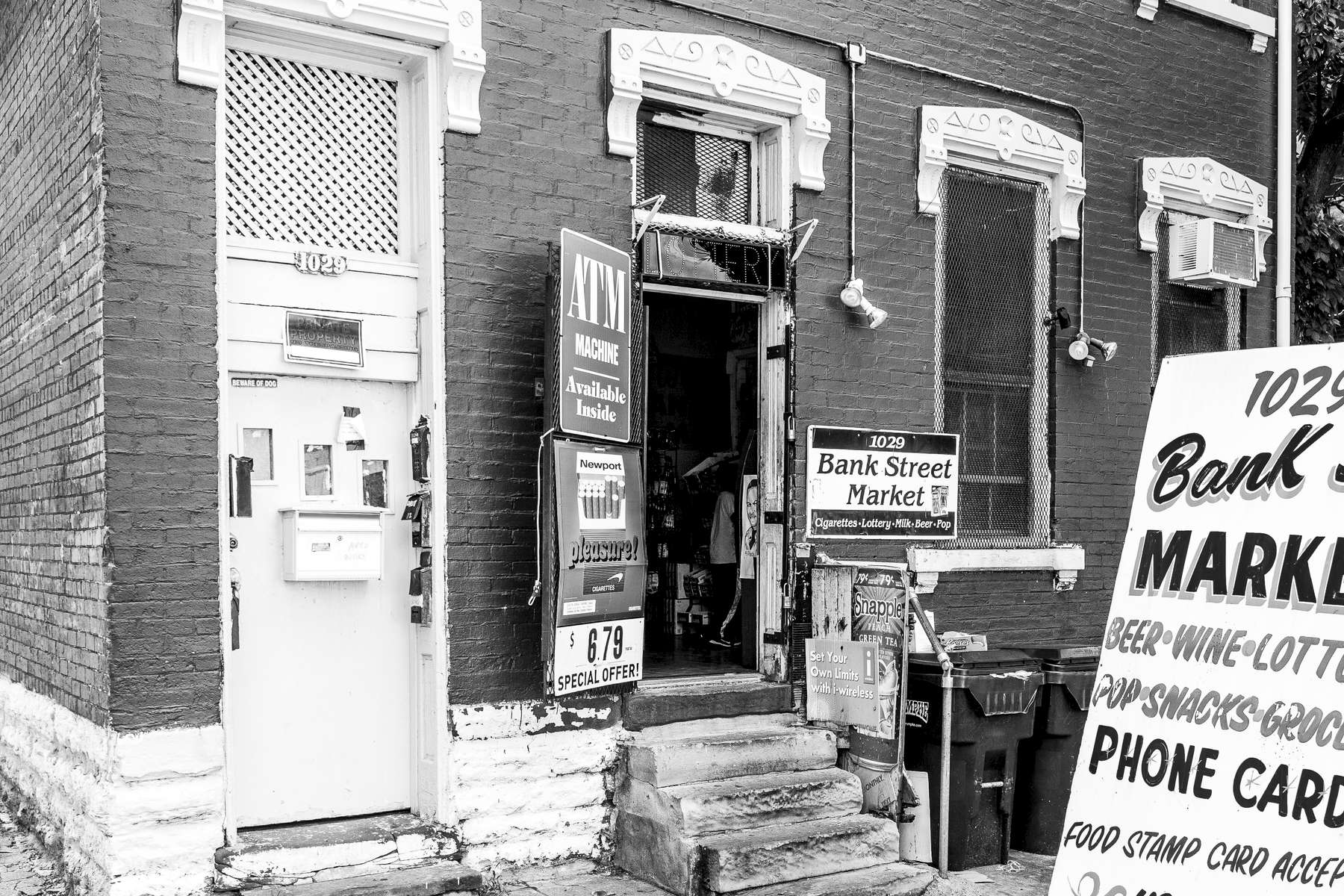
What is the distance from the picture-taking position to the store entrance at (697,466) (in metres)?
9.95

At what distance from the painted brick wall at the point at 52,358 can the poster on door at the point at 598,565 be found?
2.14 meters

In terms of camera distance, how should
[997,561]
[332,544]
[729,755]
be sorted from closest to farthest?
[332,544], [729,755], [997,561]

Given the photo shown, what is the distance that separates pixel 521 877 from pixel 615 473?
2.16 meters

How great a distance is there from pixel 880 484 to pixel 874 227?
1.67 meters

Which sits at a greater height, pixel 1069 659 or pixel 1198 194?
pixel 1198 194

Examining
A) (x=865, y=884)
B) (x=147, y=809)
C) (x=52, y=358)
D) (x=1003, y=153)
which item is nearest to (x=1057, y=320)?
(x=1003, y=153)

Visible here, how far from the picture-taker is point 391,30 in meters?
6.41

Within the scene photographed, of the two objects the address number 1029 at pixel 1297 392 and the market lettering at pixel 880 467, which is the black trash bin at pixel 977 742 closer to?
the market lettering at pixel 880 467

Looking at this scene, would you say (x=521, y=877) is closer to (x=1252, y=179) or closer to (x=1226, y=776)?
(x=1226, y=776)

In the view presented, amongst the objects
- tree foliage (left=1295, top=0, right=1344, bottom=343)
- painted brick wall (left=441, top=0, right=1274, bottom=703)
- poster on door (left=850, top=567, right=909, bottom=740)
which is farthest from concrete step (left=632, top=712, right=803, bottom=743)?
tree foliage (left=1295, top=0, right=1344, bottom=343)

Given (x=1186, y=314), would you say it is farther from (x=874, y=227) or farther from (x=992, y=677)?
(x=992, y=677)

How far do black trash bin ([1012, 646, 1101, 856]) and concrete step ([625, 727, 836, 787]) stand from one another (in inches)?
49.2

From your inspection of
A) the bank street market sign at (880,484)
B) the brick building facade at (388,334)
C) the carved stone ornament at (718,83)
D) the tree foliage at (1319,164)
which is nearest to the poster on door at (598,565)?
the brick building facade at (388,334)

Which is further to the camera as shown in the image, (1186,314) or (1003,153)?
(1186,314)
